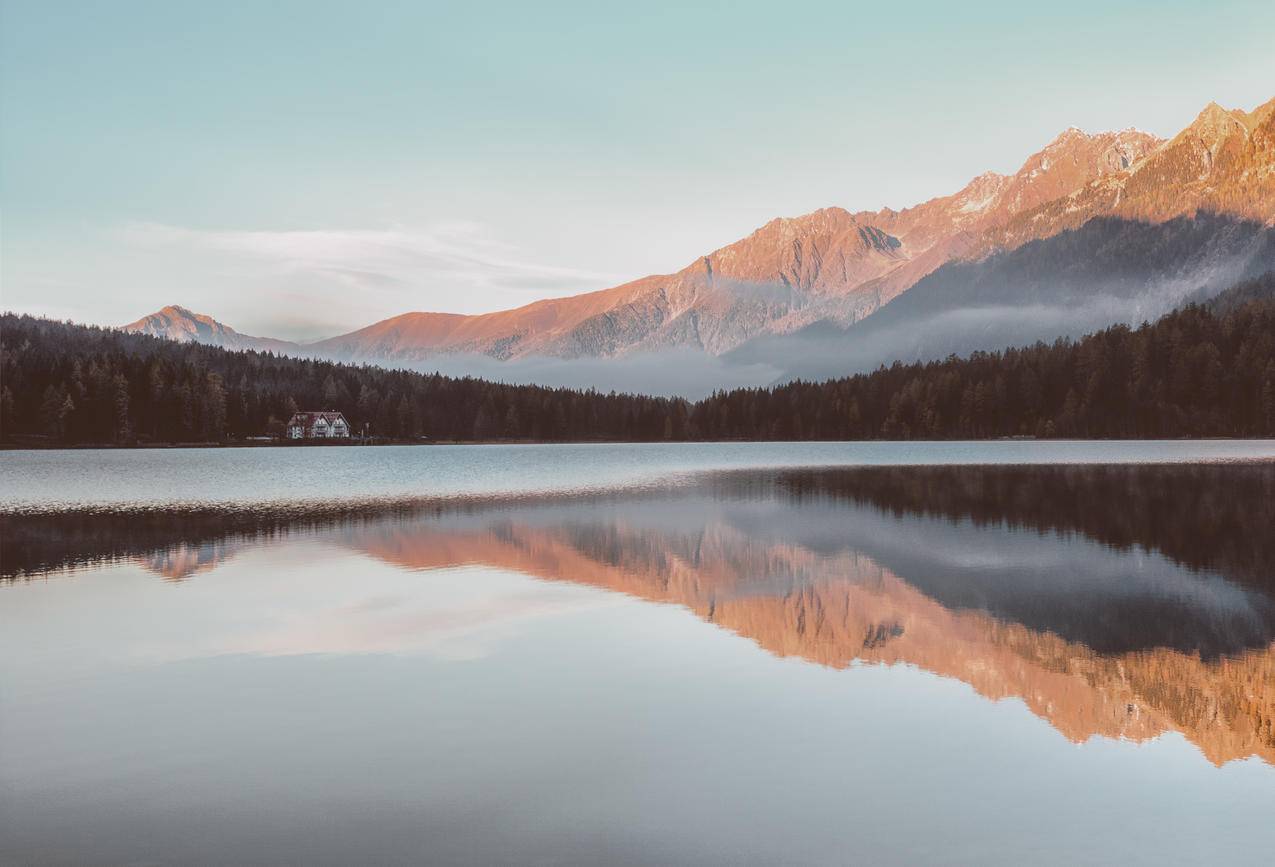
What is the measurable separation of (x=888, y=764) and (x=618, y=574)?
19.5 metres

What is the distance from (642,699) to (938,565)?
19.7m

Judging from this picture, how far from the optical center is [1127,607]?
2591 centimetres

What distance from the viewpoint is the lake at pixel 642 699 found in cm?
1188

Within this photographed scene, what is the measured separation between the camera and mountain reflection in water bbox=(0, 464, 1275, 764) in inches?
751

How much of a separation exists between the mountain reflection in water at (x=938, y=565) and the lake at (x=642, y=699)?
0.59 ft

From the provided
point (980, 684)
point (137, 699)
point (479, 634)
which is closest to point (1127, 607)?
point (980, 684)

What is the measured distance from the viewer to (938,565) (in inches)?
1350

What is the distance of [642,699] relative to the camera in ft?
58.6

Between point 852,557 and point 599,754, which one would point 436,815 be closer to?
point 599,754

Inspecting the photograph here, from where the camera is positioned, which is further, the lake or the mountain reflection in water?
the mountain reflection in water

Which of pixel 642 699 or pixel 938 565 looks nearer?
pixel 642 699

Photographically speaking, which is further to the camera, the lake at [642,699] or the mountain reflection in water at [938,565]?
the mountain reflection in water at [938,565]

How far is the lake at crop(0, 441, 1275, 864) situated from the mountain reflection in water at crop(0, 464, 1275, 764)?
18 centimetres

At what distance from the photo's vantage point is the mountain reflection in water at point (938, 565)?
19.1 metres
